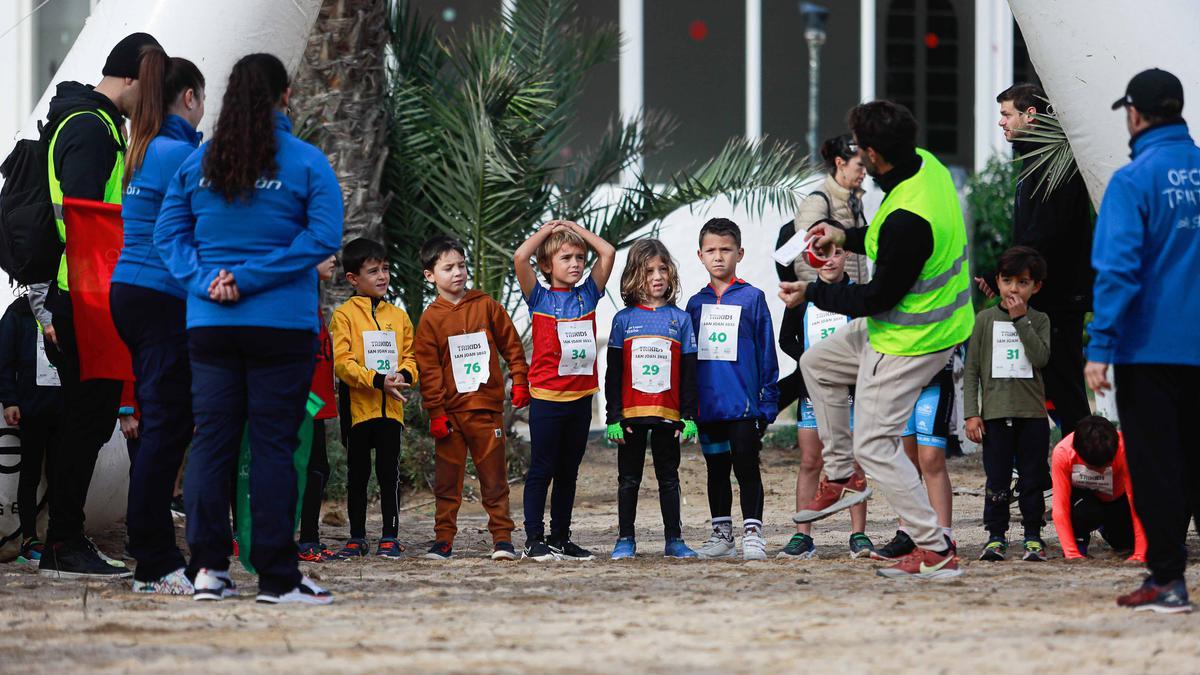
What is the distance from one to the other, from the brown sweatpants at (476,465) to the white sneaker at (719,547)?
90cm

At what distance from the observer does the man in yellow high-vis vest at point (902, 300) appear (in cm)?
562

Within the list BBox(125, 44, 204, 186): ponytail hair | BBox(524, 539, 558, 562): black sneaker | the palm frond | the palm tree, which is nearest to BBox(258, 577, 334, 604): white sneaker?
BBox(125, 44, 204, 186): ponytail hair

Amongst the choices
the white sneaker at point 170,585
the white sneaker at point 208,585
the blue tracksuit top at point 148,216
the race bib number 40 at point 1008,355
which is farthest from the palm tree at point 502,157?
the white sneaker at point 208,585

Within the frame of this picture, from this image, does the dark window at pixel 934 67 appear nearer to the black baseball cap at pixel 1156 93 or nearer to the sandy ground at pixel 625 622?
the sandy ground at pixel 625 622

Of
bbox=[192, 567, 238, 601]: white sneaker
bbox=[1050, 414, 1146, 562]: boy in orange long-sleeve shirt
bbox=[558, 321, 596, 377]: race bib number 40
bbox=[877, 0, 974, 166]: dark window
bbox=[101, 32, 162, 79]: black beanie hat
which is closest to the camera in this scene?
bbox=[192, 567, 238, 601]: white sneaker

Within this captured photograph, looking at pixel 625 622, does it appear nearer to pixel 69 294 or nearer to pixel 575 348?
pixel 575 348

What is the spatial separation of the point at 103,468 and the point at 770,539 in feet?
10.5

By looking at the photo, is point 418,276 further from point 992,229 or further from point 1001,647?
point 992,229

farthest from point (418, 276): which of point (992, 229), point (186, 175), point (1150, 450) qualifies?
point (992, 229)

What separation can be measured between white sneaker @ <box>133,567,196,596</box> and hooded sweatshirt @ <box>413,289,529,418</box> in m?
1.83

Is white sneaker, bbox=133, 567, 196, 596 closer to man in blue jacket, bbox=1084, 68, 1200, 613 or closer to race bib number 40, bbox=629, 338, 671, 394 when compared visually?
race bib number 40, bbox=629, 338, 671, 394

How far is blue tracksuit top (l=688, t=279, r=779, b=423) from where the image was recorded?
684 centimetres

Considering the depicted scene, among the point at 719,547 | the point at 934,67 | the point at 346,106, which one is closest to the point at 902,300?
the point at 719,547

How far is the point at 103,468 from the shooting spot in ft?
22.2
